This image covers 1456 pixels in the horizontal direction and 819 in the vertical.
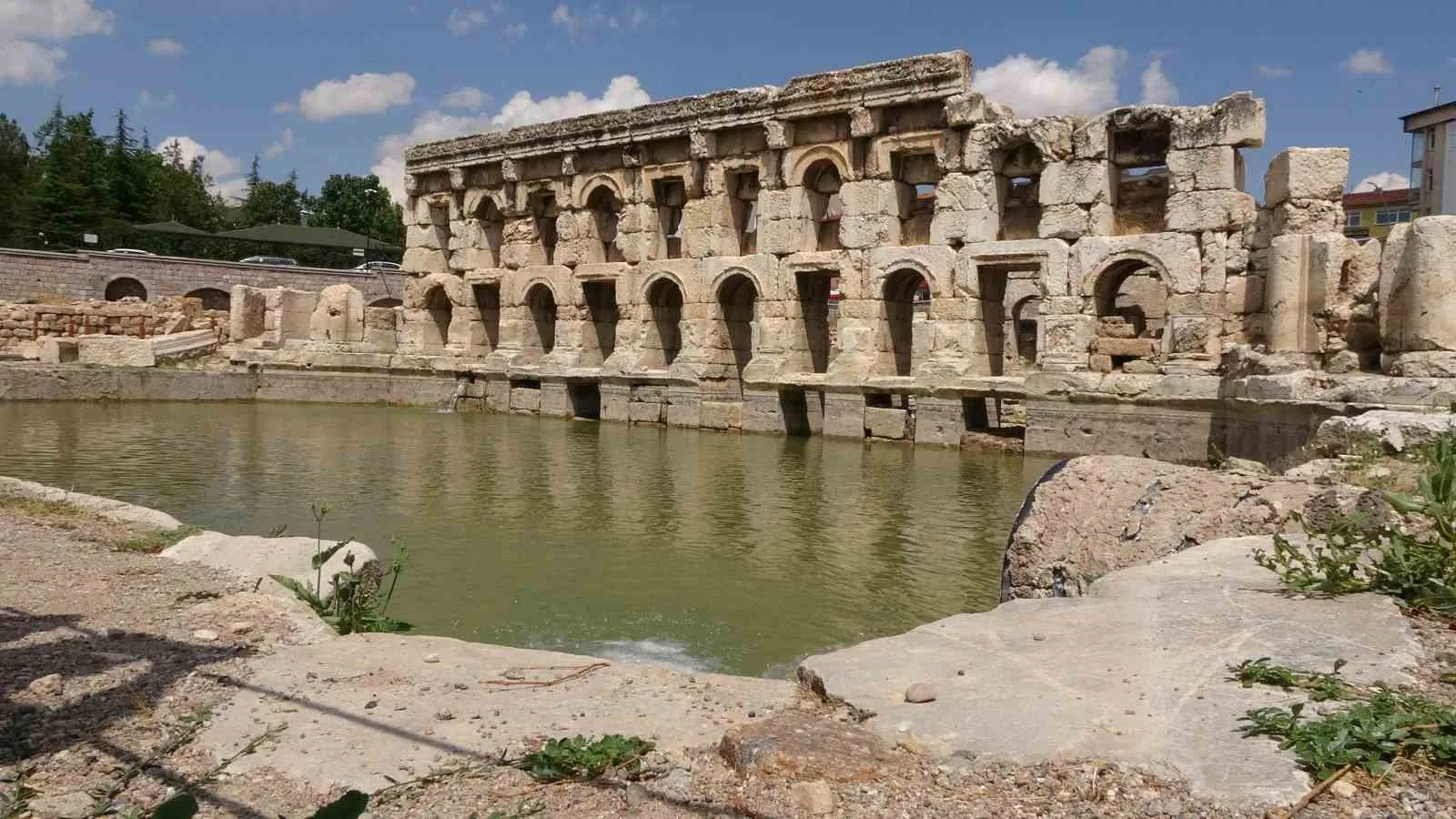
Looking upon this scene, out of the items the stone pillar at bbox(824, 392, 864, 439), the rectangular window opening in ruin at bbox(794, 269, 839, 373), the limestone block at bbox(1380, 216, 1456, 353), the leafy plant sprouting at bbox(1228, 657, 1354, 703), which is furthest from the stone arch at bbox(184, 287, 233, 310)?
the leafy plant sprouting at bbox(1228, 657, 1354, 703)

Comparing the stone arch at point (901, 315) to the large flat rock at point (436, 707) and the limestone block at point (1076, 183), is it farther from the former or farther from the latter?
the large flat rock at point (436, 707)

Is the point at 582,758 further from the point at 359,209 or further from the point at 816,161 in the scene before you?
the point at 359,209

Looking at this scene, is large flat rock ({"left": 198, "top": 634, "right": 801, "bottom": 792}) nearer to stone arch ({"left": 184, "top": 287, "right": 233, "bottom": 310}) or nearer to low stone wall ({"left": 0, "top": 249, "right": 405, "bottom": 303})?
low stone wall ({"left": 0, "top": 249, "right": 405, "bottom": 303})

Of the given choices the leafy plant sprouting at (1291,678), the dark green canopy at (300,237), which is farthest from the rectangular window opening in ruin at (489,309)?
the leafy plant sprouting at (1291,678)

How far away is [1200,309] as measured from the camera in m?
14.6

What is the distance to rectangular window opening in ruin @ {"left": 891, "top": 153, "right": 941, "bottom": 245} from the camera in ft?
58.1

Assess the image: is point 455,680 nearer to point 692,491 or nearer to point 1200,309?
point 692,491

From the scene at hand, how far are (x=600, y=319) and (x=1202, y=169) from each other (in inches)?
502

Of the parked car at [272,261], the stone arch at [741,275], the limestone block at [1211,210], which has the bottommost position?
the stone arch at [741,275]

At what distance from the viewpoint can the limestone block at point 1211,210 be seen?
14375 millimetres

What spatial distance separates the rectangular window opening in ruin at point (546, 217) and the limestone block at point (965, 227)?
9126 mm

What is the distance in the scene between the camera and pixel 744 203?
20516mm

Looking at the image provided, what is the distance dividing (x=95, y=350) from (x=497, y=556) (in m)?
17.9

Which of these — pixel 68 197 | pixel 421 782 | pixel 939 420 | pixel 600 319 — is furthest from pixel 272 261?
pixel 421 782
